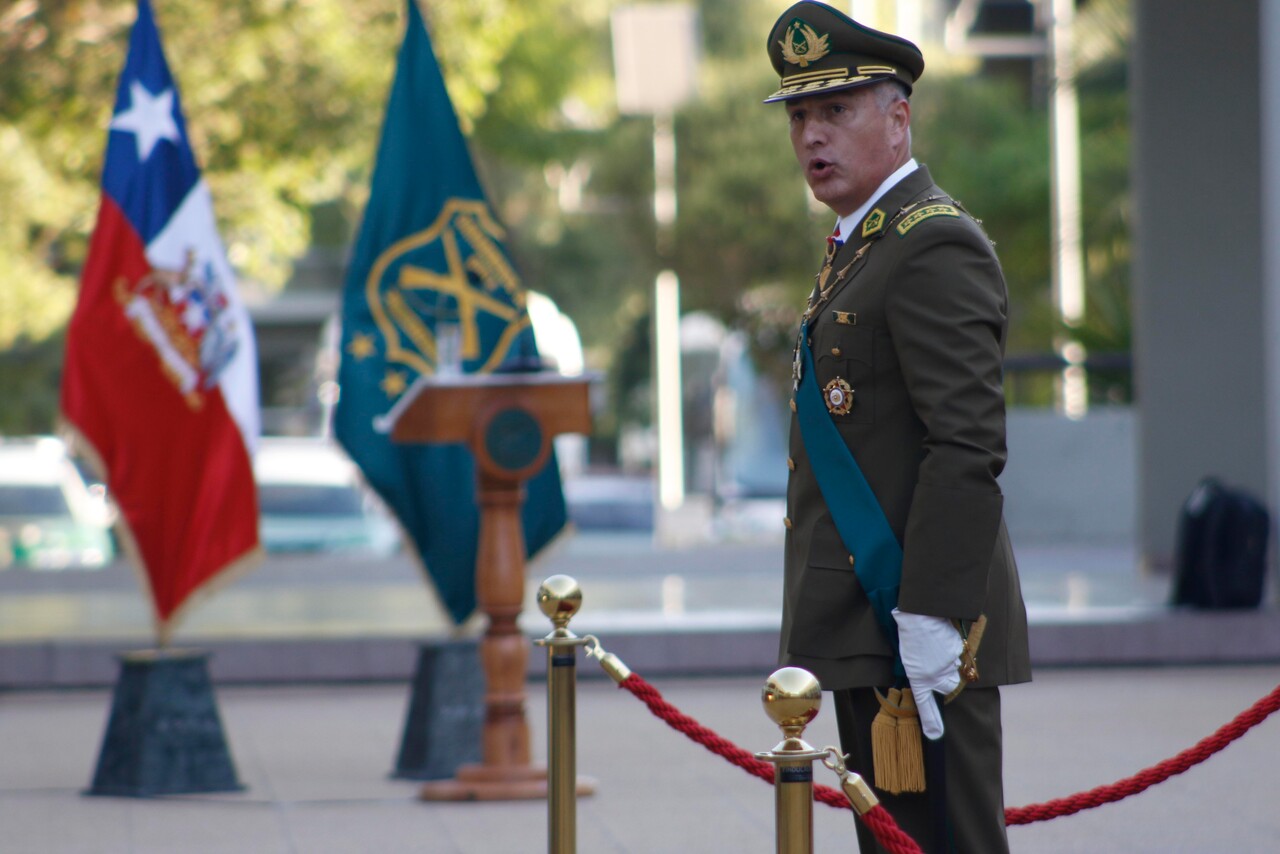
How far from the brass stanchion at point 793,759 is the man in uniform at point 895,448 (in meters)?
0.21

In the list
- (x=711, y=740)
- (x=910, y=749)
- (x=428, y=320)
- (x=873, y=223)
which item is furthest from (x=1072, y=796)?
(x=428, y=320)

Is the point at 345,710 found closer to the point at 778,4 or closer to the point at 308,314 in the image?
the point at 778,4

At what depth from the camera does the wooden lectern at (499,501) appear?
686 cm

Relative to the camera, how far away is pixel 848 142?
3732 mm

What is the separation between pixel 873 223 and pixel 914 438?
0.43 m

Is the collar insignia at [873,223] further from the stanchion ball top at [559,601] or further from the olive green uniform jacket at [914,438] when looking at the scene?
the stanchion ball top at [559,601]

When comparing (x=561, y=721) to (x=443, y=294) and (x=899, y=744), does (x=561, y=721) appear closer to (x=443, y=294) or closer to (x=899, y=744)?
(x=899, y=744)

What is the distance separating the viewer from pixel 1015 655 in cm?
373

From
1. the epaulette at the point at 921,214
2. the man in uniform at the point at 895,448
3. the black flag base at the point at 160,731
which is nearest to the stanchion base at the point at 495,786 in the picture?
the black flag base at the point at 160,731

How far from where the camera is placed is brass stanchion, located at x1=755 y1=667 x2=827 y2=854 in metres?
3.42

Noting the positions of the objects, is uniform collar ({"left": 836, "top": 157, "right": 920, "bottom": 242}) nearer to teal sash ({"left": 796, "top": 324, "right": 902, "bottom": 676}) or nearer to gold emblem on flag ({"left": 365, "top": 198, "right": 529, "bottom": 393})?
teal sash ({"left": 796, "top": 324, "right": 902, "bottom": 676})

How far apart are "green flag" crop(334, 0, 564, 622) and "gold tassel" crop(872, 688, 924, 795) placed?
4557mm

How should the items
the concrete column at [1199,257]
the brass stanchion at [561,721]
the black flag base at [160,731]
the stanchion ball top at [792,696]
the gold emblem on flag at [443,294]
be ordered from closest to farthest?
the stanchion ball top at [792,696], the brass stanchion at [561,721], the black flag base at [160,731], the gold emblem on flag at [443,294], the concrete column at [1199,257]

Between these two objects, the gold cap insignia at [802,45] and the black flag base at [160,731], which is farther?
the black flag base at [160,731]
